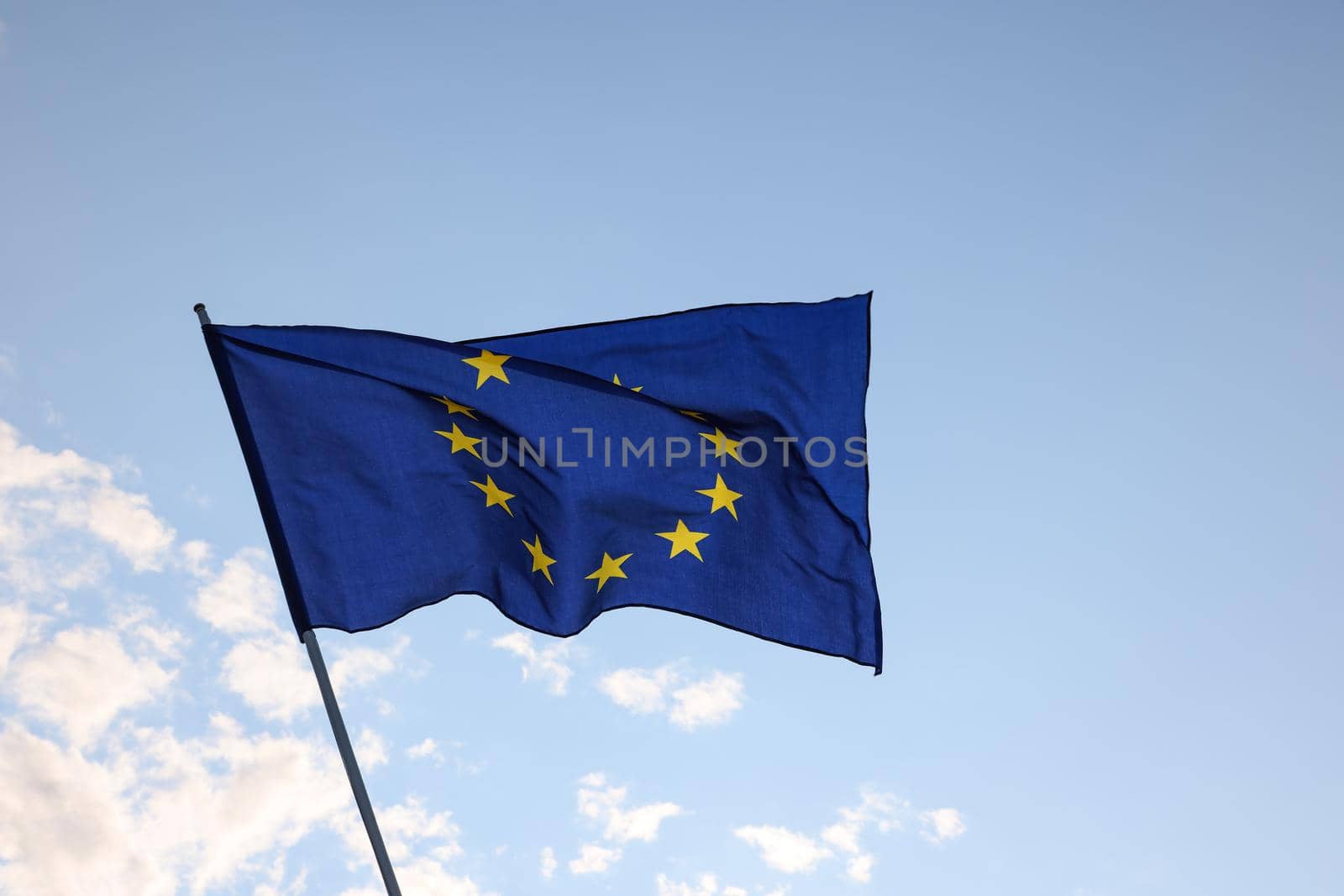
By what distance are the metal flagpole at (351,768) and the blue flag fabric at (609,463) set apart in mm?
1244

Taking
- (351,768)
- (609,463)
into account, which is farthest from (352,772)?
(609,463)

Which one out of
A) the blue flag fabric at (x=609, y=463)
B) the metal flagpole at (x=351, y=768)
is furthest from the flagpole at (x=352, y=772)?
the blue flag fabric at (x=609, y=463)

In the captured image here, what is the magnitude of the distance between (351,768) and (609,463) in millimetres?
3783

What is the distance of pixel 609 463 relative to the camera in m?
10.5

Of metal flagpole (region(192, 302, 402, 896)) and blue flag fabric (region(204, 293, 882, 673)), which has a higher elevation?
blue flag fabric (region(204, 293, 882, 673))

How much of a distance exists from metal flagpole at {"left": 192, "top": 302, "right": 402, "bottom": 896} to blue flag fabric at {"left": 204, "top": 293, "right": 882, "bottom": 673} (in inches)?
49.0

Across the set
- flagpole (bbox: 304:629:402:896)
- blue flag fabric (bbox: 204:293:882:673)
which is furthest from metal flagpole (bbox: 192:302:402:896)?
blue flag fabric (bbox: 204:293:882:673)

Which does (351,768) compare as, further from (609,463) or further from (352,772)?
(609,463)

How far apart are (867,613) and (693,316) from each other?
326 cm

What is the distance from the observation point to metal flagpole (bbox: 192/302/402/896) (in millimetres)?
7641

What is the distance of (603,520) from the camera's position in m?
10.6

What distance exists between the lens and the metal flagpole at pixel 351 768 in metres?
7.64

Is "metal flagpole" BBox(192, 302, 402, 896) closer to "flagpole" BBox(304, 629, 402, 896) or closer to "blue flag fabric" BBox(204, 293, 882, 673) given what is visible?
"flagpole" BBox(304, 629, 402, 896)

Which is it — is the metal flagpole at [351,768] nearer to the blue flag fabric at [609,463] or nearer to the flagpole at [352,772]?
the flagpole at [352,772]
